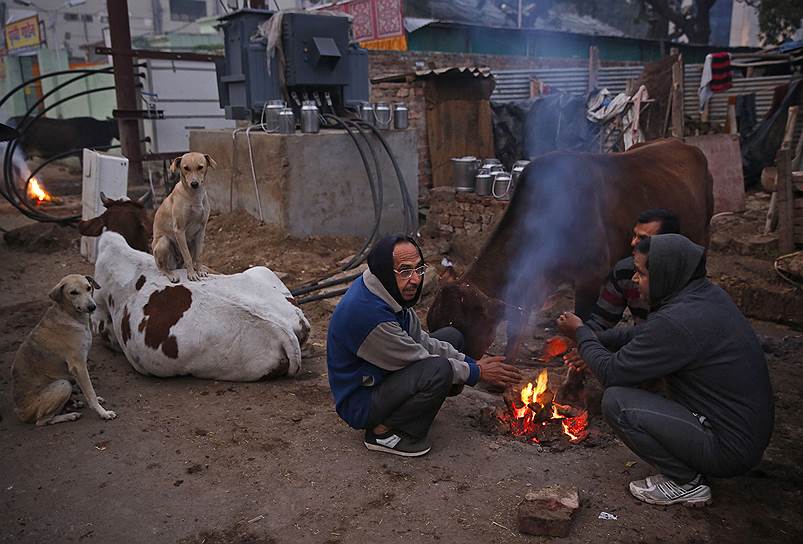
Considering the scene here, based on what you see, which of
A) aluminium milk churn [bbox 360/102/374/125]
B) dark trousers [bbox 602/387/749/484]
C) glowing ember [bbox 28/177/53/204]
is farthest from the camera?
glowing ember [bbox 28/177/53/204]

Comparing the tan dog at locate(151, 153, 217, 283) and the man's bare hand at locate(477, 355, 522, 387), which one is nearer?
the man's bare hand at locate(477, 355, 522, 387)

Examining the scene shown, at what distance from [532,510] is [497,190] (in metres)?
6.33

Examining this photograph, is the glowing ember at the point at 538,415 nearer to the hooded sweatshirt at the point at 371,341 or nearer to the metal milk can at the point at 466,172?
the hooded sweatshirt at the point at 371,341

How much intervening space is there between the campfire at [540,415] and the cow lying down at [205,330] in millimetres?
1718

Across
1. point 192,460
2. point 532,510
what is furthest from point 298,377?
point 532,510

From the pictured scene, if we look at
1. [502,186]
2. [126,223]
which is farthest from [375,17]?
[126,223]

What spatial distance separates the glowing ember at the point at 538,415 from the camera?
4188 mm

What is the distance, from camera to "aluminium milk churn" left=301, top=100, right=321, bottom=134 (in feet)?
29.1

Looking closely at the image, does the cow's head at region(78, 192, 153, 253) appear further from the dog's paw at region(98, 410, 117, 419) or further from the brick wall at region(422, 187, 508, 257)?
the brick wall at region(422, 187, 508, 257)

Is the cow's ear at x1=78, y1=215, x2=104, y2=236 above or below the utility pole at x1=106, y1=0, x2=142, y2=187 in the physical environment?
below

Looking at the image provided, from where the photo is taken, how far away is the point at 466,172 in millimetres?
9500

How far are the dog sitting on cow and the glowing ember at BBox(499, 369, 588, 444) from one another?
1.73m

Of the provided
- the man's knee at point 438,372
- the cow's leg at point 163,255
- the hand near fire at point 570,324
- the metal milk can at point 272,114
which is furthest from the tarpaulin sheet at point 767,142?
the cow's leg at point 163,255

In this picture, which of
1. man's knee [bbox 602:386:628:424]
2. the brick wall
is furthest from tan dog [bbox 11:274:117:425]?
the brick wall
